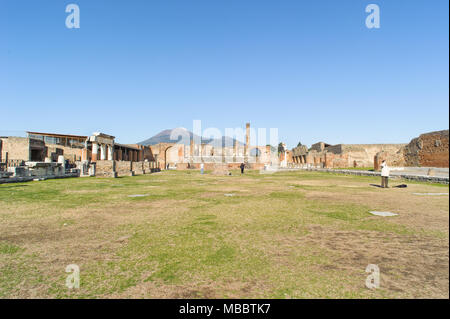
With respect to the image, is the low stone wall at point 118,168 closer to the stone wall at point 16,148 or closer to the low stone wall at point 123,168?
the low stone wall at point 123,168

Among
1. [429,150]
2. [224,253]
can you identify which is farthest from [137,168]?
[429,150]

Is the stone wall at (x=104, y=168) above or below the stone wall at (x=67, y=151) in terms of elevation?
below

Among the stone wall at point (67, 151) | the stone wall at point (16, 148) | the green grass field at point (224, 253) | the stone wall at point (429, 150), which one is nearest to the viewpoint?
the green grass field at point (224, 253)

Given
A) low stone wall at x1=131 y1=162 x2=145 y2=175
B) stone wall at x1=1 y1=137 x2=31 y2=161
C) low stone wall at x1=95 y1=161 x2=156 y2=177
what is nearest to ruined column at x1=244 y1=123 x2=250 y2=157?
low stone wall at x1=95 y1=161 x2=156 y2=177

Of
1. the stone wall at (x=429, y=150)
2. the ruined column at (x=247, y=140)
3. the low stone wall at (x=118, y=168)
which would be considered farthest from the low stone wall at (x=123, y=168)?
the ruined column at (x=247, y=140)

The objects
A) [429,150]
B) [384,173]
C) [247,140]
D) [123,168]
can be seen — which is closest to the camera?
[384,173]

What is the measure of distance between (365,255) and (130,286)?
8.57 feet

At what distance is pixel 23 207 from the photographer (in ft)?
20.7

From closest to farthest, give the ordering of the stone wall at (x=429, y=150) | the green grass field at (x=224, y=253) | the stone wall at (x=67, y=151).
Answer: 1. the green grass field at (x=224, y=253)
2. the stone wall at (x=429, y=150)
3. the stone wall at (x=67, y=151)

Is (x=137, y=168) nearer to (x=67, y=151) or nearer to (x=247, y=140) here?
(x=67, y=151)

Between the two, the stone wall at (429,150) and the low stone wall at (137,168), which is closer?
the stone wall at (429,150)

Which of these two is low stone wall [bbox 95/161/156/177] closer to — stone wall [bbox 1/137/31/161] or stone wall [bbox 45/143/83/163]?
stone wall [bbox 1/137/31/161]

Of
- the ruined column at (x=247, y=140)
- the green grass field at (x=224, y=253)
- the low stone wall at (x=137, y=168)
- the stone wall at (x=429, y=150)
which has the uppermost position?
the ruined column at (x=247, y=140)
